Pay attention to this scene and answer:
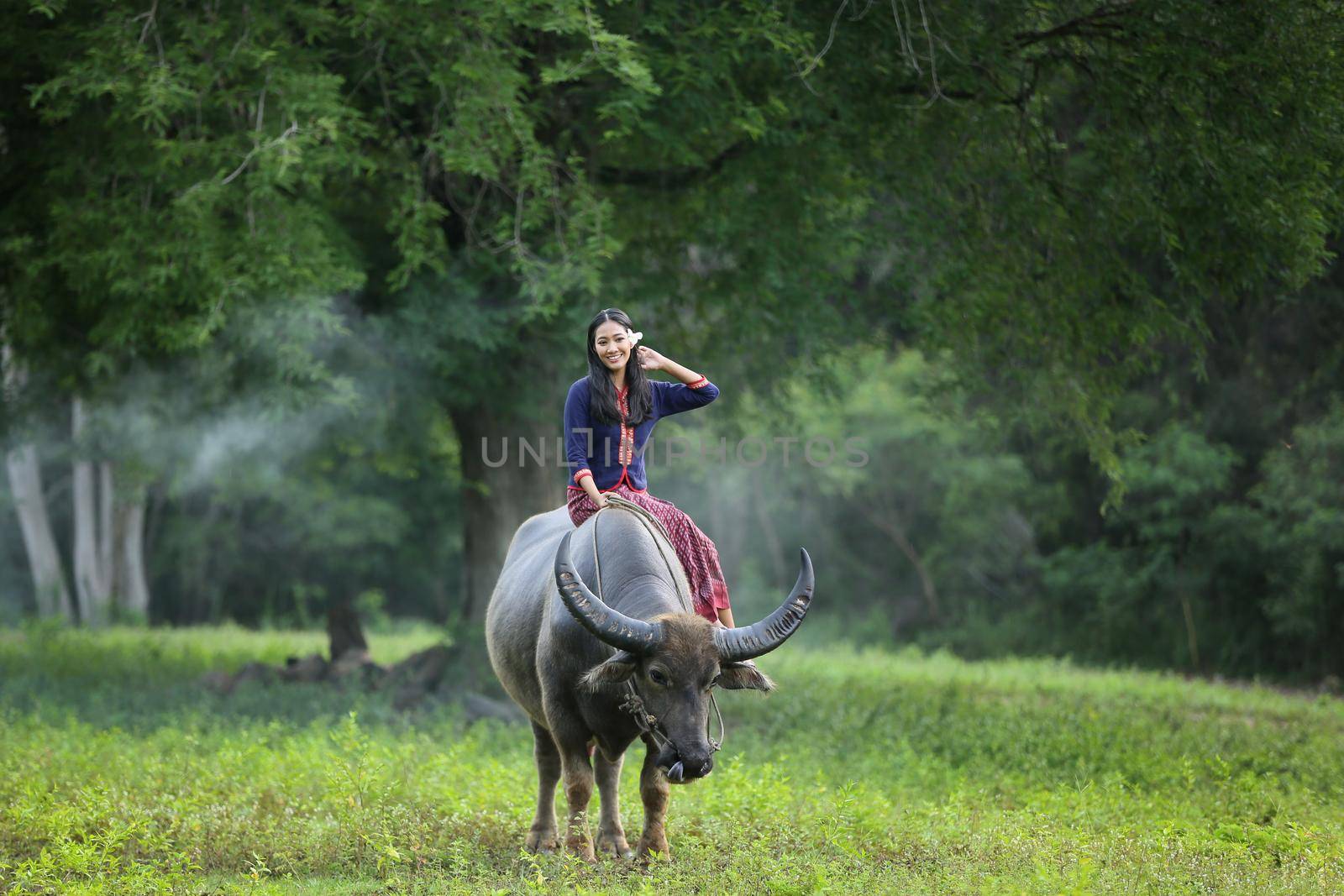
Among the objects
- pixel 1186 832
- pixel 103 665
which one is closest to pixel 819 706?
pixel 1186 832

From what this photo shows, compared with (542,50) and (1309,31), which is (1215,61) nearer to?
(1309,31)

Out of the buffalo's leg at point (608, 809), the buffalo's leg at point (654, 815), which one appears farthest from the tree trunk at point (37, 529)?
the buffalo's leg at point (654, 815)

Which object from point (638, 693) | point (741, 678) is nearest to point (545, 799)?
point (638, 693)

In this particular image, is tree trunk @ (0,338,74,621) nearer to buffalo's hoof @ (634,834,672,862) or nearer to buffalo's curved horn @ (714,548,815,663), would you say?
buffalo's hoof @ (634,834,672,862)

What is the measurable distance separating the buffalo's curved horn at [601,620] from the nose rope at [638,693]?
0.90 ft

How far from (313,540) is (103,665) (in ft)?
58.5

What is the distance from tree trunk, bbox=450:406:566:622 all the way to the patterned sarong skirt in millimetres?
7460

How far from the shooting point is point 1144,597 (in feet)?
77.1

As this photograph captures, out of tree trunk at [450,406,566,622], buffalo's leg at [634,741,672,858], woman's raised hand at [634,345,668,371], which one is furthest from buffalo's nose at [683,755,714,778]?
tree trunk at [450,406,566,622]

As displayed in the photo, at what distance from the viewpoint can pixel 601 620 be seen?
230 inches

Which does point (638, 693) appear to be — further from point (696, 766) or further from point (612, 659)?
point (696, 766)

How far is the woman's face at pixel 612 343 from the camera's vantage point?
22.7 feet

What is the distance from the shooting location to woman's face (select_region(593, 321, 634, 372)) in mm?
6918

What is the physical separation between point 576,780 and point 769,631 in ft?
4.76
